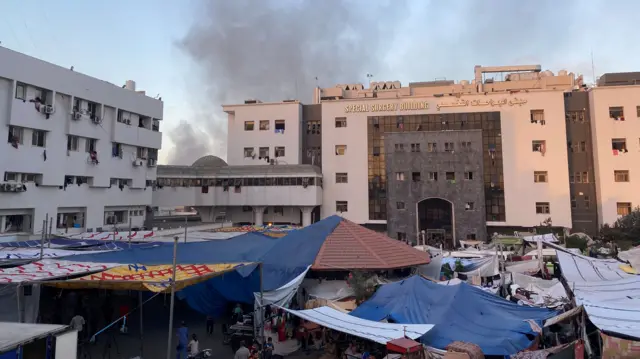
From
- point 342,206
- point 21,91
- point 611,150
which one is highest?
point 21,91

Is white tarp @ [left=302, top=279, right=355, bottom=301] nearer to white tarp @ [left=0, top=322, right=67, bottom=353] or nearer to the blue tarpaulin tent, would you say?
the blue tarpaulin tent

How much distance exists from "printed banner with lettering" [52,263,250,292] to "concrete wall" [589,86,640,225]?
38.1 metres

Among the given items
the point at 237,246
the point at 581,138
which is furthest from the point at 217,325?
the point at 581,138

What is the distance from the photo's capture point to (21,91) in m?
25.4

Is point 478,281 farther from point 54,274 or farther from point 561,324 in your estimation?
point 54,274

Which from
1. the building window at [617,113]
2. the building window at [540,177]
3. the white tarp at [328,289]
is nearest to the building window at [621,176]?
the building window at [617,113]

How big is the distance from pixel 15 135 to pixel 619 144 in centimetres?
4648

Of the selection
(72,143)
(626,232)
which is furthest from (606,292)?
(72,143)

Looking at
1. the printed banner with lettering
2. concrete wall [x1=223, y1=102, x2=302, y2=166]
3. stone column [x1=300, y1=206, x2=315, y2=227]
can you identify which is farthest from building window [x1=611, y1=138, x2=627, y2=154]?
the printed banner with lettering

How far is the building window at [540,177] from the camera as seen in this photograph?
129 feet

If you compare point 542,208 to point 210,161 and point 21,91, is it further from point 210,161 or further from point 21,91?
point 21,91

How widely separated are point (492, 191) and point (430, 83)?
16.7 metres

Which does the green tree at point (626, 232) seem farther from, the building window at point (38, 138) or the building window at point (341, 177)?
the building window at point (38, 138)

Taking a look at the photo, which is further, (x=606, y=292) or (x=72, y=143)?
(x=72, y=143)
